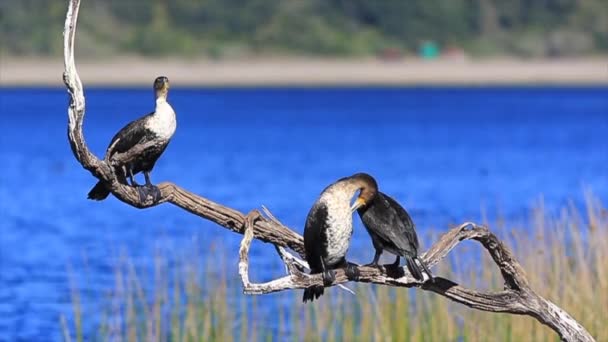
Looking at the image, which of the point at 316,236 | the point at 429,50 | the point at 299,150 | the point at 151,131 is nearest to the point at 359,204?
the point at 316,236

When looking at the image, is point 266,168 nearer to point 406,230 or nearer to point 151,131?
point 151,131

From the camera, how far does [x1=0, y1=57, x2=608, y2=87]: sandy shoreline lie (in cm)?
8031

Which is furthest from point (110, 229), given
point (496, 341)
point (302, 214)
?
point (496, 341)

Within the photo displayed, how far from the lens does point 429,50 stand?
273 feet

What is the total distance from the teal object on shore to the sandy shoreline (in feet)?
1.57

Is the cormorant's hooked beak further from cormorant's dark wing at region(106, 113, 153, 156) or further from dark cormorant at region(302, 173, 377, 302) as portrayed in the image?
cormorant's dark wing at region(106, 113, 153, 156)

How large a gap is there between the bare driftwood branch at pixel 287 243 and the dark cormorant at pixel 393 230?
7cm

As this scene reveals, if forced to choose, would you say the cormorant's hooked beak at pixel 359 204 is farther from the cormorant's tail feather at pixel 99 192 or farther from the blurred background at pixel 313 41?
the blurred background at pixel 313 41

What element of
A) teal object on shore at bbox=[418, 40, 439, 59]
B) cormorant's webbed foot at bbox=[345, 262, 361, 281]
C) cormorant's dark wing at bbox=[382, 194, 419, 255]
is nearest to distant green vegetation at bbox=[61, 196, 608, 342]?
cormorant's dark wing at bbox=[382, 194, 419, 255]

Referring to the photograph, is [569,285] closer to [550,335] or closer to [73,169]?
[550,335]

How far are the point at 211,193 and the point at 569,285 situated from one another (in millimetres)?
19443

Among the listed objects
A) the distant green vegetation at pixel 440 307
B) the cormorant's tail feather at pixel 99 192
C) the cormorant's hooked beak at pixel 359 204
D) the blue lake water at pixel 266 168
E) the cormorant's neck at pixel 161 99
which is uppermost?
the blue lake water at pixel 266 168

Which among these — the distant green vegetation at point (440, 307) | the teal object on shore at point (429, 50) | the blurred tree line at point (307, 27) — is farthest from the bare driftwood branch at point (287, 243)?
the teal object on shore at point (429, 50)

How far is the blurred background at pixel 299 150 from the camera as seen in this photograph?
10.2 m
